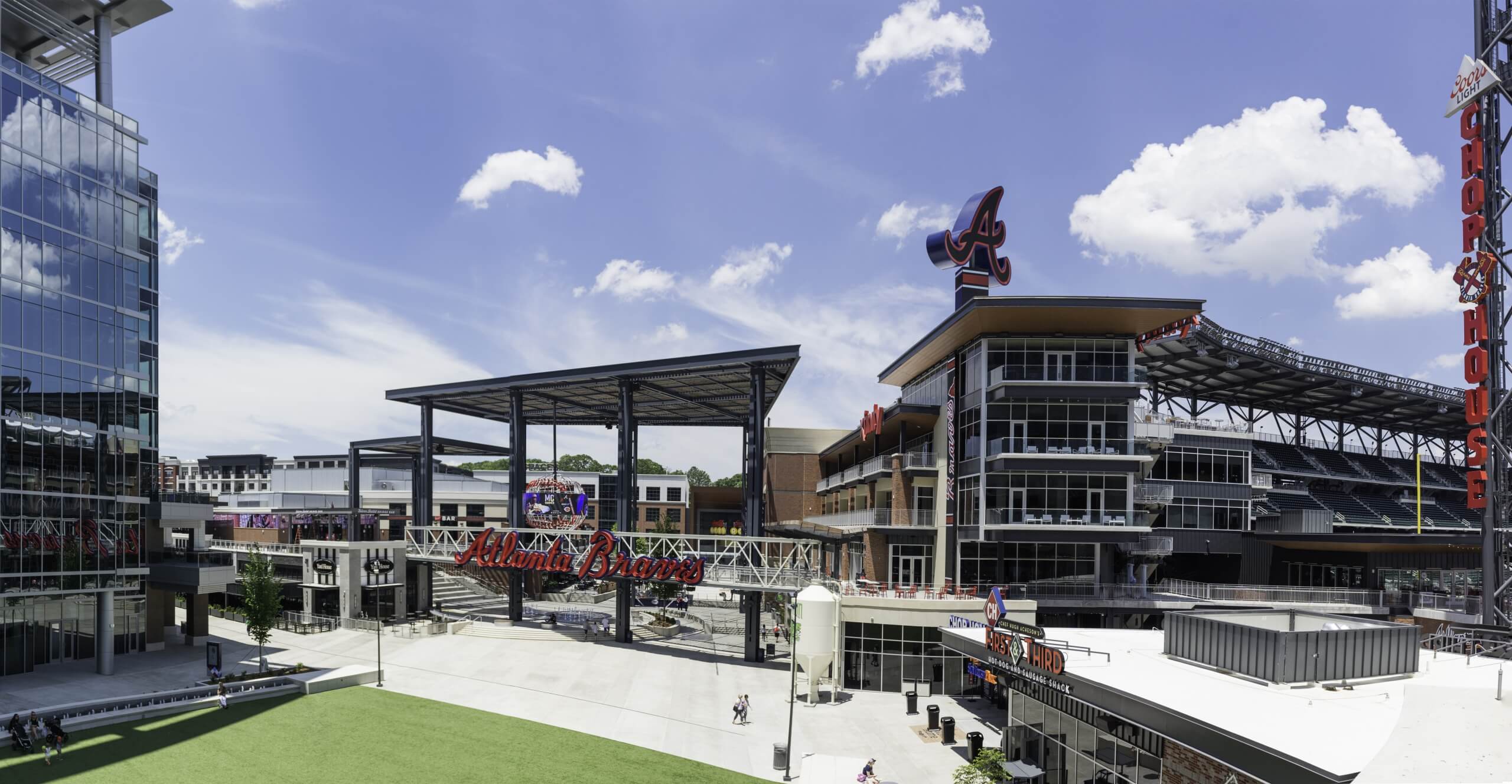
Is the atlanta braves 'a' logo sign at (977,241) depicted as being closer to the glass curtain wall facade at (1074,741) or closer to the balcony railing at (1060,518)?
the balcony railing at (1060,518)

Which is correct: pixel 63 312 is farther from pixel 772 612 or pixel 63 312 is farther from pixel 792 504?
pixel 792 504

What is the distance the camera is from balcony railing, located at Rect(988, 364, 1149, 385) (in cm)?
4947

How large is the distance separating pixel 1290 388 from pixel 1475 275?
31.7 m

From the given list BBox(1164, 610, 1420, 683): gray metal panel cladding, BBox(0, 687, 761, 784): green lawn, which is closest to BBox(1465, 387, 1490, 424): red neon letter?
BBox(1164, 610, 1420, 683): gray metal panel cladding

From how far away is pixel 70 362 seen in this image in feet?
145

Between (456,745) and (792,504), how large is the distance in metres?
67.5

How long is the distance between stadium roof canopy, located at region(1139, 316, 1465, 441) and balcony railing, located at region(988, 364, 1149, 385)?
14.1 metres

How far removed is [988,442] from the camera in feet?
165

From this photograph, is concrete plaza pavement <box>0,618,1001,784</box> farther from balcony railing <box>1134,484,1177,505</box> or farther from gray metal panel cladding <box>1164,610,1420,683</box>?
balcony railing <box>1134,484,1177,505</box>

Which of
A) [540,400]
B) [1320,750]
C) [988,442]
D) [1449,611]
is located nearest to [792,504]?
[540,400]

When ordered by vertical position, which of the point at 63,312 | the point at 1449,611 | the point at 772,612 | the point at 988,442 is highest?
the point at 63,312

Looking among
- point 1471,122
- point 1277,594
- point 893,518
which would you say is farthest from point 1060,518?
point 1471,122

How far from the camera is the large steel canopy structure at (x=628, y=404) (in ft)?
175

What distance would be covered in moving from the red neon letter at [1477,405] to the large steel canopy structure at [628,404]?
40.7 m
